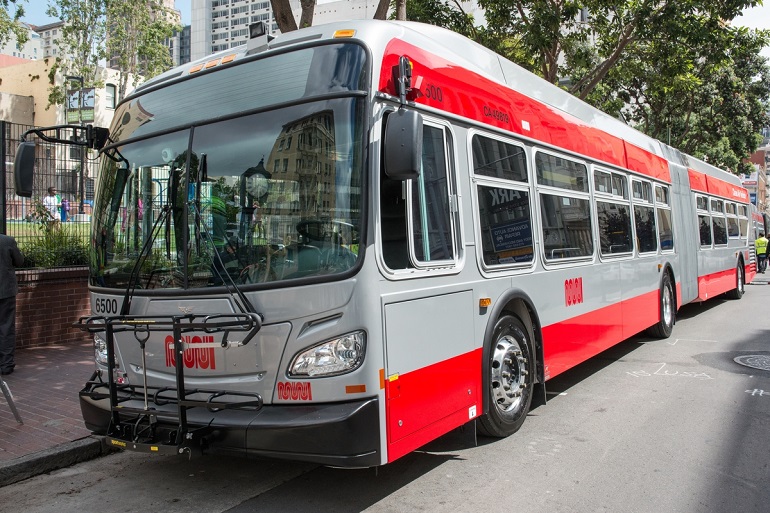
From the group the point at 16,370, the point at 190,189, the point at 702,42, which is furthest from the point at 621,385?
the point at 702,42

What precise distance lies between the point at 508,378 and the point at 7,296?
619 cm

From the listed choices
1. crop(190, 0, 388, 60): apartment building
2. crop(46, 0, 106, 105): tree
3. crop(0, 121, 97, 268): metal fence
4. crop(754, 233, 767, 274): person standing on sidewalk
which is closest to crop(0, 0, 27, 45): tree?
crop(46, 0, 106, 105): tree

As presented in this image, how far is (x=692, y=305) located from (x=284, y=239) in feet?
47.1

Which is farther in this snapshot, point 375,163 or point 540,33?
point 540,33

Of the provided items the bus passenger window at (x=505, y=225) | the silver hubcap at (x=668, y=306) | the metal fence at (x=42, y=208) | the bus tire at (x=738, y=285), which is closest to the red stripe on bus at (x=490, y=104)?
the bus passenger window at (x=505, y=225)

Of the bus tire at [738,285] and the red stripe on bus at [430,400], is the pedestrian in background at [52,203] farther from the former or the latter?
the bus tire at [738,285]

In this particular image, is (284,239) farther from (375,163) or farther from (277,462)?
(277,462)

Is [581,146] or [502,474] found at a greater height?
[581,146]

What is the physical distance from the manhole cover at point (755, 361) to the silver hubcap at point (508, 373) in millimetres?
4460

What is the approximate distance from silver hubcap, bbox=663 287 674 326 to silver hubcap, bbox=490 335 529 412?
18.5ft

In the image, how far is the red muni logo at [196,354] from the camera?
13.4 feet

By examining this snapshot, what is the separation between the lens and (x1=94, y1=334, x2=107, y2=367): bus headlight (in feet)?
15.5

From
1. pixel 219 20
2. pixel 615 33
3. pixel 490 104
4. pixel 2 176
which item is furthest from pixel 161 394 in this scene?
pixel 219 20

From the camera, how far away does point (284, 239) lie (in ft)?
12.9
